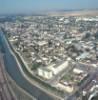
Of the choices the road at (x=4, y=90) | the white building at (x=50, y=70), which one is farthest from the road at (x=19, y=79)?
the white building at (x=50, y=70)

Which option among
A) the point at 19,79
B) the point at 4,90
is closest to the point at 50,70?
the point at 19,79

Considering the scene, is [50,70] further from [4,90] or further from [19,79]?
[4,90]

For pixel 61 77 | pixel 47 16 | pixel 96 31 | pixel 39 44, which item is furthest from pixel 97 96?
pixel 47 16

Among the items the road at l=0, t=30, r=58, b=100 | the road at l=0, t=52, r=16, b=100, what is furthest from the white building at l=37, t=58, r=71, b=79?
the road at l=0, t=52, r=16, b=100

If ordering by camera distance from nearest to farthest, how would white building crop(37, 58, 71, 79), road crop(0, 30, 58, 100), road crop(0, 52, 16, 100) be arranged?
road crop(0, 52, 16, 100)
road crop(0, 30, 58, 100)
white building crop(37, 58, 71, 79)

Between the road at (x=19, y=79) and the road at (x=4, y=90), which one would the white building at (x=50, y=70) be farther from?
the road at (x=4, y=90)

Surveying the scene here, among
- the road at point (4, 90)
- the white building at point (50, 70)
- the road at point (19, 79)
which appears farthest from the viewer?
the white building at point (50, 70)

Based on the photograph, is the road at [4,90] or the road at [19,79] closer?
the road at [4,90]

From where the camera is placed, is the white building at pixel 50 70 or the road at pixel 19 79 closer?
the road at pixel 19 79

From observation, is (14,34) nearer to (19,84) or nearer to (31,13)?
(31,13)

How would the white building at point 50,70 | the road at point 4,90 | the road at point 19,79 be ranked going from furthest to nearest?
the white building at point 50,70, the road at point 19,79, the road at point 4,90

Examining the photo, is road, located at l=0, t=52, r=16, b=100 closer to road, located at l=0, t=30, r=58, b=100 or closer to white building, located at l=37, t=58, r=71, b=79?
road, located at l=0, t=30, r=58, b=100
